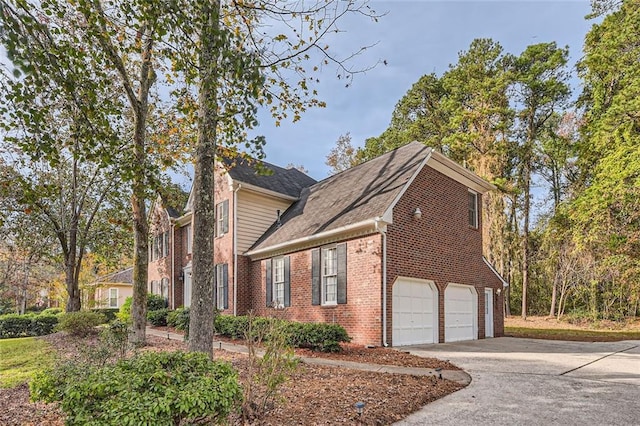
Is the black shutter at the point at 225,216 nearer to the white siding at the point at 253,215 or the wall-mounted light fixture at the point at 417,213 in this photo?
the white siding at the point at 253,215

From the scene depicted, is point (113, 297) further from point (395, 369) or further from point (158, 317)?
point (395, 369)

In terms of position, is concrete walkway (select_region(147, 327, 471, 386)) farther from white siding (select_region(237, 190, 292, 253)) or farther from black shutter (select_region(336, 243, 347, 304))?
white siding (select_region(237, 190, 292, 253))

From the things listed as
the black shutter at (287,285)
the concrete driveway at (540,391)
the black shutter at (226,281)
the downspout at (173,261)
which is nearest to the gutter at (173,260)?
the downspout at (173,261)

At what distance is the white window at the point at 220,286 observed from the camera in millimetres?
16594

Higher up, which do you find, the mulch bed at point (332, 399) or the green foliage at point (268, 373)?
the green foliage at point (268, 373)

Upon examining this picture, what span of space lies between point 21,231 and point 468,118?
24.7 m

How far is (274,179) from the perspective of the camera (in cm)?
1862

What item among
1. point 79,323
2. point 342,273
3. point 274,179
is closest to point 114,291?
point 79,323

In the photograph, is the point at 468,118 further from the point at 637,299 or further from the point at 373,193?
the point at 373,193

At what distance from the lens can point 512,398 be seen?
586 centimetres

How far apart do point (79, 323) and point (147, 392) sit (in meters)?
12.3

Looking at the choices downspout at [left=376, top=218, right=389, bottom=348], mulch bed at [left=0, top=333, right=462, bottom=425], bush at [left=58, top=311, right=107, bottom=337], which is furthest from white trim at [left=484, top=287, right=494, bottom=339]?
bush at [left=58, top=311, right=107, bottom=337]

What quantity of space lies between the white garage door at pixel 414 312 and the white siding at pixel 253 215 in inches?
285

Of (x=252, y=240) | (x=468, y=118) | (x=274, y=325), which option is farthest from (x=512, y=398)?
(x=468, y=118)
